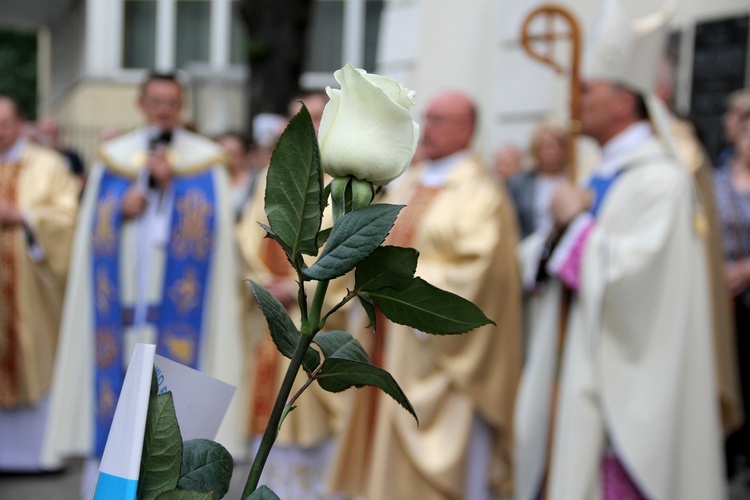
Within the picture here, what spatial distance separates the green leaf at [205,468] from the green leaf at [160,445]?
0.12 ft

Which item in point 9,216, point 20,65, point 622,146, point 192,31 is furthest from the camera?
point 20,65

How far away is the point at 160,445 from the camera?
0.97 metres

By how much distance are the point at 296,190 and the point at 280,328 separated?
12cm

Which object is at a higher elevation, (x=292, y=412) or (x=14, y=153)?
(x=14, y=153)

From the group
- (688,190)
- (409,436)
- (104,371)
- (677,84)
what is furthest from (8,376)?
(677,84)

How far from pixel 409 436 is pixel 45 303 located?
3254 mm

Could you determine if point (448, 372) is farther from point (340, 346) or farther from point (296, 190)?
point (296, 190)

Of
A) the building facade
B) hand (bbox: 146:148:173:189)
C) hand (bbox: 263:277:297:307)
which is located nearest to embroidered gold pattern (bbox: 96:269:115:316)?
hand (bbox: 146:148:173:189)

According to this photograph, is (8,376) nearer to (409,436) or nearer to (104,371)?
(104,371)

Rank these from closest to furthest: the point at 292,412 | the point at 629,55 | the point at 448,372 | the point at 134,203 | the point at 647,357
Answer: the point at 647,357 → the point at 629,55 → the point at 448,372 → the point at 292,412 → the point at 134,203

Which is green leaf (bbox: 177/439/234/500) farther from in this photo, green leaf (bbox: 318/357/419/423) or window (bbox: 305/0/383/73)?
window (bbox: 305/0/383/73)

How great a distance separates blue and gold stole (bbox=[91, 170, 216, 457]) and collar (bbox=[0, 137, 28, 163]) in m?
1.52

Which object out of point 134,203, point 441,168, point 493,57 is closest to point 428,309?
point 441,168

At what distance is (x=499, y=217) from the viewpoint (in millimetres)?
4988
